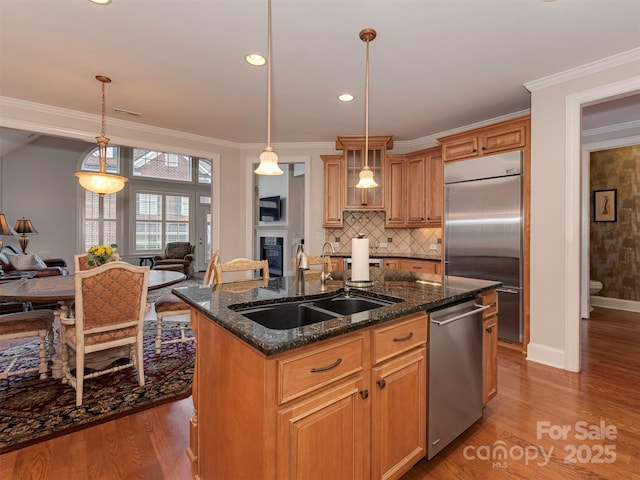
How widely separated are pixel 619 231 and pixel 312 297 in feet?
19.2

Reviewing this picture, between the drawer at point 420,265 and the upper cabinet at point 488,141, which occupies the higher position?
the upper cabinet at point 488,141

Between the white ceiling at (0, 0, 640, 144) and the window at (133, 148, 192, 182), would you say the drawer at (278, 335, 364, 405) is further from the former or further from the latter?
the window at (133, 148, 192, 182)

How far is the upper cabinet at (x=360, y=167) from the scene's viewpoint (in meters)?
4.69

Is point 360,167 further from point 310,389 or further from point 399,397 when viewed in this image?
point 310,389

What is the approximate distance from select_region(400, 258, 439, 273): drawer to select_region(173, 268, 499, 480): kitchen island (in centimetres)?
248

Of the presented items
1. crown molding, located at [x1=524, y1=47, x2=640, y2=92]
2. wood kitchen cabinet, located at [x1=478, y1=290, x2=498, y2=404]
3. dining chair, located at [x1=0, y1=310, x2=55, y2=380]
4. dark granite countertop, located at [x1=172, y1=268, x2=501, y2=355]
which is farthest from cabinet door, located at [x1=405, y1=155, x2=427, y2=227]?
dining chair, located at [x1=0, y1=310, x2=55, y2=380]

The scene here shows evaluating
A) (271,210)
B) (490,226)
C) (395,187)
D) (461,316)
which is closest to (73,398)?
(461,316)

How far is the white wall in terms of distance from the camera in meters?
2.80

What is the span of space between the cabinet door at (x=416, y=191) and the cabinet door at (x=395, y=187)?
0.09 meters

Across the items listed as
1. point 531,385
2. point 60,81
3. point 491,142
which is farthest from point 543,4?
point 60,81

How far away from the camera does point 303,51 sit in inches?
99.3

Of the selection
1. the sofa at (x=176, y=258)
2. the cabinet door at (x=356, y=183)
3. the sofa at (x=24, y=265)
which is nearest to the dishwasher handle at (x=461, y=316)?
the cabinet door at (x=356, y=183)

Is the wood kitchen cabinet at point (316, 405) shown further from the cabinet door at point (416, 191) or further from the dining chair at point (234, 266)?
the cabinet door at point (416, 191)

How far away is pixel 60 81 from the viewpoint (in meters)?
3.03
